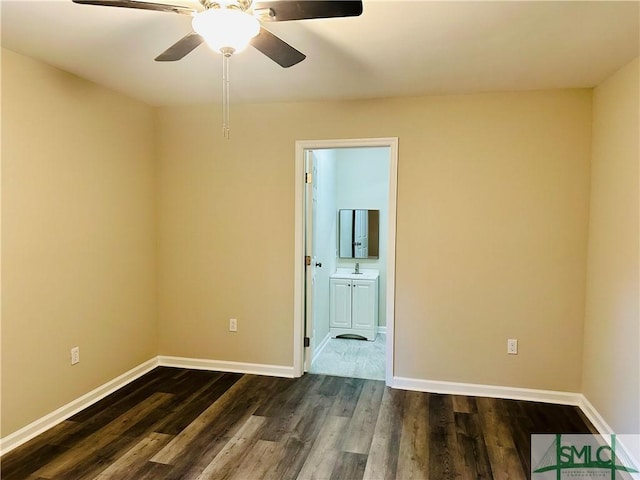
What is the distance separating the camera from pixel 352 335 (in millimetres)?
5039

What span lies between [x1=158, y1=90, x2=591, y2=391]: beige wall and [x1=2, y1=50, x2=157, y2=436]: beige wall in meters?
0.35

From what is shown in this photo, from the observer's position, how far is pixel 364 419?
9.62ft

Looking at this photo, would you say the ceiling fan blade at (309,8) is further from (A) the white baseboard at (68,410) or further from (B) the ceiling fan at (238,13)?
(A) the white baseboard at (68,410)

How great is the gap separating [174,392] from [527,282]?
2.91 m

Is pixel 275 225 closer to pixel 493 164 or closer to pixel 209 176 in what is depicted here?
pixel 209 176

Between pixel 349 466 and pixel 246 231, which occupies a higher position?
pixel 246 231

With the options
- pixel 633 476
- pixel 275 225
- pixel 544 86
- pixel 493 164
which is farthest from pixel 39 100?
pixel 633 476

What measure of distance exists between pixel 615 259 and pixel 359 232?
10.1 ft

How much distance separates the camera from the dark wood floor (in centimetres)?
232

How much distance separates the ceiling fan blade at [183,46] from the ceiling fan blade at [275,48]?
25 cm

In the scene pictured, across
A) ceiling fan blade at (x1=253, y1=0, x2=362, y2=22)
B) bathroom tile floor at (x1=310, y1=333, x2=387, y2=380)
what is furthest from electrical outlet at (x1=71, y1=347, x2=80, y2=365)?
ceiling fan blade at (x1=253, y1=0, x2=362, y2=22)

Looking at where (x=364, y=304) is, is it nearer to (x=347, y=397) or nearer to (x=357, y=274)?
(x=357, y=274)

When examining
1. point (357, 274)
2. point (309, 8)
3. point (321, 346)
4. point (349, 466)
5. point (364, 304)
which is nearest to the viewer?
point (309, 8)

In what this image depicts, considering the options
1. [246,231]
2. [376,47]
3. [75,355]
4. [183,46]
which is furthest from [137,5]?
[75,355]
